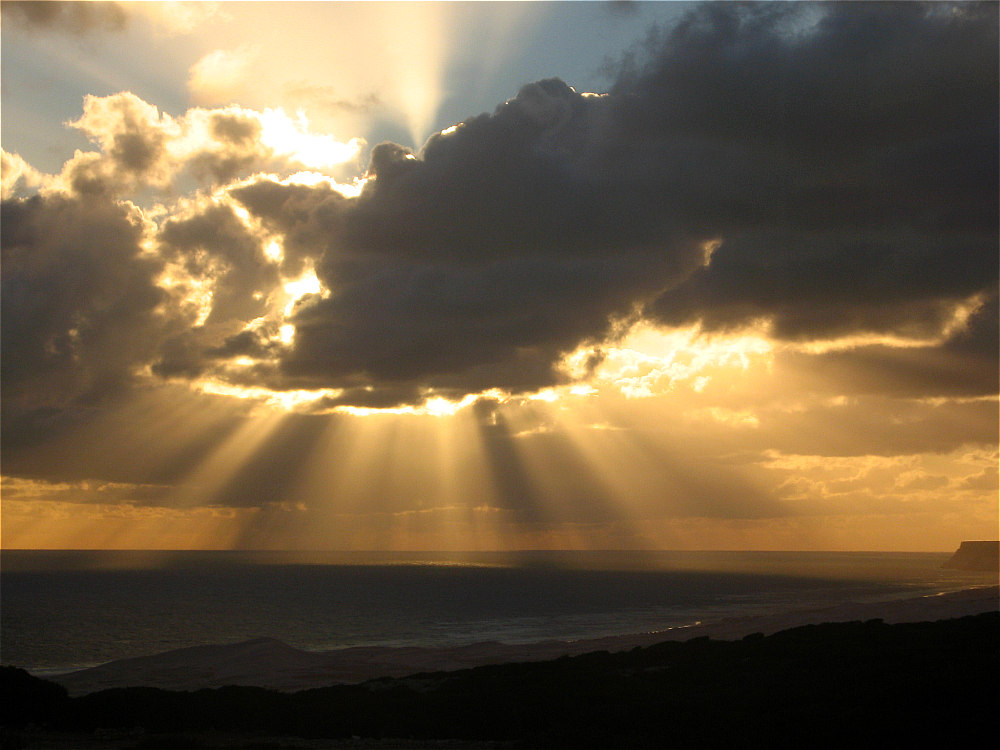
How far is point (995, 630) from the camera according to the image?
4706 cm

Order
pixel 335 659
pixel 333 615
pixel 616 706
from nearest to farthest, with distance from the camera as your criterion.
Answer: pixel 616 706
pixel 335 659
pixel 333 615

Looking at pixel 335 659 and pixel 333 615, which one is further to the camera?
pixel 333 615

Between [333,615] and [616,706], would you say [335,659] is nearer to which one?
[616,706]

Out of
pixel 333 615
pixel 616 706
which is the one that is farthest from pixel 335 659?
pixel 333 615

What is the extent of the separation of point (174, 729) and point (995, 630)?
145 feet

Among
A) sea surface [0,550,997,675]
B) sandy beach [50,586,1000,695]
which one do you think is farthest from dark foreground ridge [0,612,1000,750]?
sea surface [0,550,997,675]

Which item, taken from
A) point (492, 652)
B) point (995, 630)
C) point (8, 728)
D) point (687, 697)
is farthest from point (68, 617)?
point (995, 630)

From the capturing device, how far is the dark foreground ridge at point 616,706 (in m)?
30.0

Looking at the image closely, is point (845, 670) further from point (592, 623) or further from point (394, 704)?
point (592, 623)

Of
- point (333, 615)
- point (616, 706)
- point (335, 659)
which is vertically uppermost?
point (333, 615)

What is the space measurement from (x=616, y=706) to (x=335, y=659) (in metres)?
35.5

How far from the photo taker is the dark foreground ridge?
1182 inches

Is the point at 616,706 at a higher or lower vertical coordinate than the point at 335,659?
lower

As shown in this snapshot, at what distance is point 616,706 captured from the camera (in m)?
36.1
